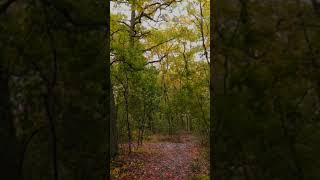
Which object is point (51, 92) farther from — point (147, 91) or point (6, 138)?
point (147, 91)

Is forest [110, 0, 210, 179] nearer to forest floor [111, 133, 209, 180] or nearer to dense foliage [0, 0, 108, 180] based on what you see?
forest floor [111, 133, 209, 180]

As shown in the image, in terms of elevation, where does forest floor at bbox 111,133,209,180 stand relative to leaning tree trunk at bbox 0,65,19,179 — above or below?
below

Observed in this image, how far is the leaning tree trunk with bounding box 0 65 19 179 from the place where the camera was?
7.52 feet

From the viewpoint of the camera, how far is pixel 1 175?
7.52 ft

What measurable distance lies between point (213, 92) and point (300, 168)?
82 centimetres

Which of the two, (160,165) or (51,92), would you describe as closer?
(51,92)

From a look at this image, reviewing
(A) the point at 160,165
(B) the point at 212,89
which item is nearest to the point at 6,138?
(B) the point at 212,89

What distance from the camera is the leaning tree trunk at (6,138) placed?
2293 mm

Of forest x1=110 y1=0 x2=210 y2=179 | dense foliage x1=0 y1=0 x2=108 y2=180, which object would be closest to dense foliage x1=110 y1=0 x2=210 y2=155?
forest x1=110 y1=0 x2=210 y2=179

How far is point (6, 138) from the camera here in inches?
90.7

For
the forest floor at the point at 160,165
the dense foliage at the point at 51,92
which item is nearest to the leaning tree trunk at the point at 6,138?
the dense foliage at the point at 51,92

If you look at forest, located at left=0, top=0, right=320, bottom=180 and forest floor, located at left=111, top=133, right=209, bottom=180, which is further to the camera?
forest floor, located at left=111, top=133, right=209, bottom=180

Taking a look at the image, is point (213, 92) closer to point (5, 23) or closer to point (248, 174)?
point (248, 174)

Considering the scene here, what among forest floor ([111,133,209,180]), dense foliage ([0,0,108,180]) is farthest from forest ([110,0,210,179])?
dense foliage ([0,0,108,180])
